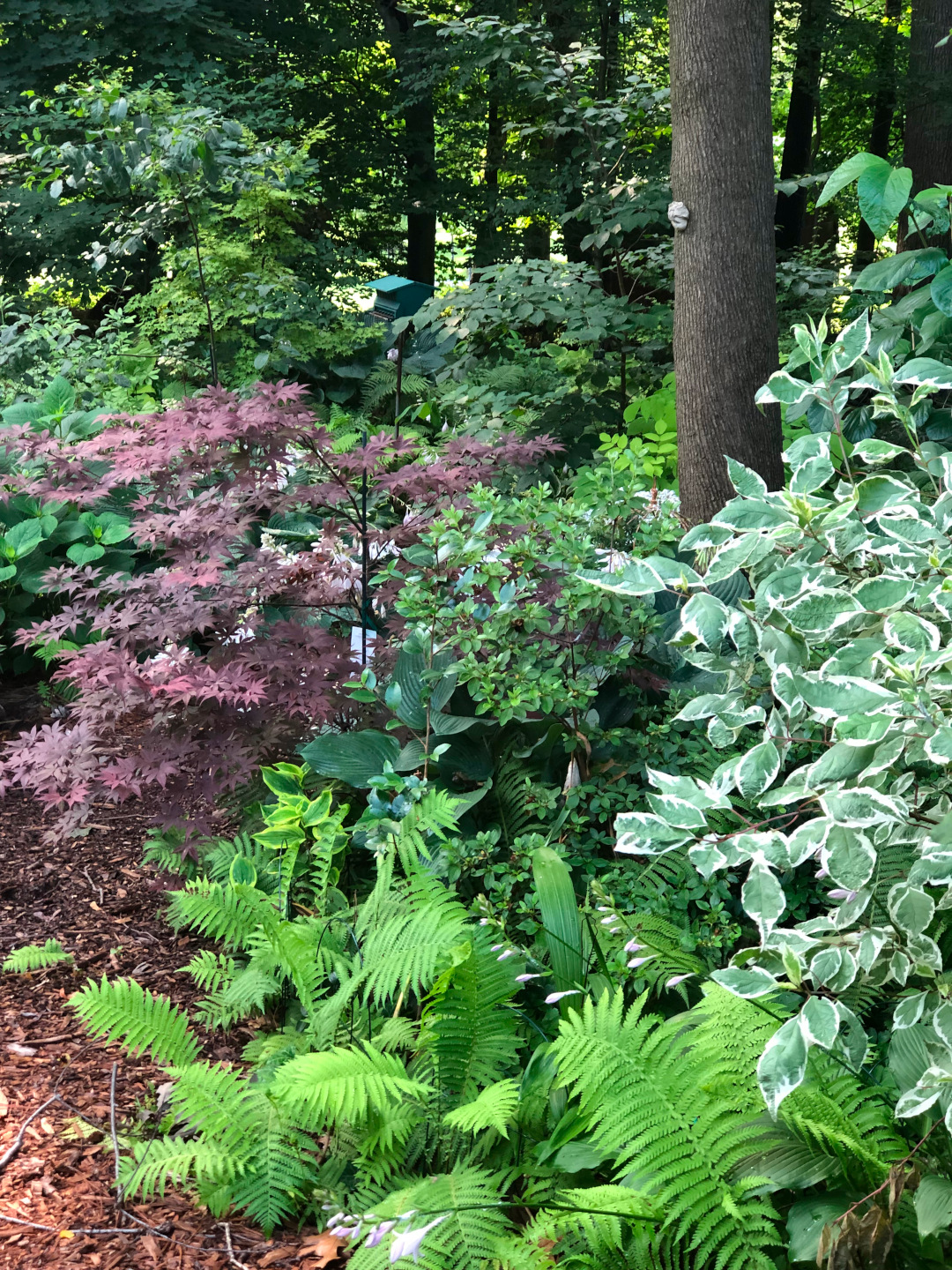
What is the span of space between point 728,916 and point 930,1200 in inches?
34.0

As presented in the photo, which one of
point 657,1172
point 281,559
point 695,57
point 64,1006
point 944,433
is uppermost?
point 695,57

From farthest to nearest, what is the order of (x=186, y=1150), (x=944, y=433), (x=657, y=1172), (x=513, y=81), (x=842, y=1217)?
(x=513, y=81)
(x=944, y=433)
(x=186, y=1150)
(x=657, y=1172)
(x=842, y=1217)

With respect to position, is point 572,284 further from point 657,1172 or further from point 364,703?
point 657,1172

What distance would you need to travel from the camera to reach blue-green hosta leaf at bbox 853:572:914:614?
1473 millimetres

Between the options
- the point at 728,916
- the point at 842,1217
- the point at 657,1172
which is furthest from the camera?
the point at 728,916

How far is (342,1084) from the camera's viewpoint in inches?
65.9

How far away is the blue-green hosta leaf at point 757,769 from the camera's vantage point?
1.52 m

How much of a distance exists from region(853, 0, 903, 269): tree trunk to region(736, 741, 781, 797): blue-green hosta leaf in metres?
5.21

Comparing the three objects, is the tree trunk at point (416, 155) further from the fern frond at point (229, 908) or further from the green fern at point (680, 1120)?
the green fern at point (680, 1120)

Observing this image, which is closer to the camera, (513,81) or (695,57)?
(695,57)

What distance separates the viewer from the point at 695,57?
10.8 feet

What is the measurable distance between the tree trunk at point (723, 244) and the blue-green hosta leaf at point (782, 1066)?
230cm

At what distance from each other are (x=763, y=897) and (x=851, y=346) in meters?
1.04

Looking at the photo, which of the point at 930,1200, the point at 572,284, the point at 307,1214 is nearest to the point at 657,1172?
the point at 930,1200
